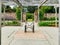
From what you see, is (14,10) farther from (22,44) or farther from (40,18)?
(22,44)

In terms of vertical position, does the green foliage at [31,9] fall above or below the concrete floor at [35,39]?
above

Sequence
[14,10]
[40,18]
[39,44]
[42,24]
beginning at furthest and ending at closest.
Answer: [14,10] < [40,18] < [42,24] < [39,44]

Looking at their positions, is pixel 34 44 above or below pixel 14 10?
below

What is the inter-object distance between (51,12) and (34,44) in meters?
18.4

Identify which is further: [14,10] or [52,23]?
[14,10]

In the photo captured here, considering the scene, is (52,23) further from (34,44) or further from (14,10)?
(34,44)

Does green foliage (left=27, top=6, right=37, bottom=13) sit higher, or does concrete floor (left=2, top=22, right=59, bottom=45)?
green foliage (left=27, top=6, right=37, bottom=13)

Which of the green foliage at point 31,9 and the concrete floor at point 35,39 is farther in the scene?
the green foliage at point 31,9

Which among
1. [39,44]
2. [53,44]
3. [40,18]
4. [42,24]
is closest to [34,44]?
[39,44]

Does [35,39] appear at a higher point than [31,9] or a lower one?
lower

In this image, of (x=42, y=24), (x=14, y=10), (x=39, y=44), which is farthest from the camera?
(x=14, y=10)

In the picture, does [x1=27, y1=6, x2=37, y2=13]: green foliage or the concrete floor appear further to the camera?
[x1=27, y1=6, x2=37, y2=13]: green foliage

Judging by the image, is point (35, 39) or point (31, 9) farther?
A: point (31, 9)

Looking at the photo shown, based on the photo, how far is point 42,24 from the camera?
20.5m
